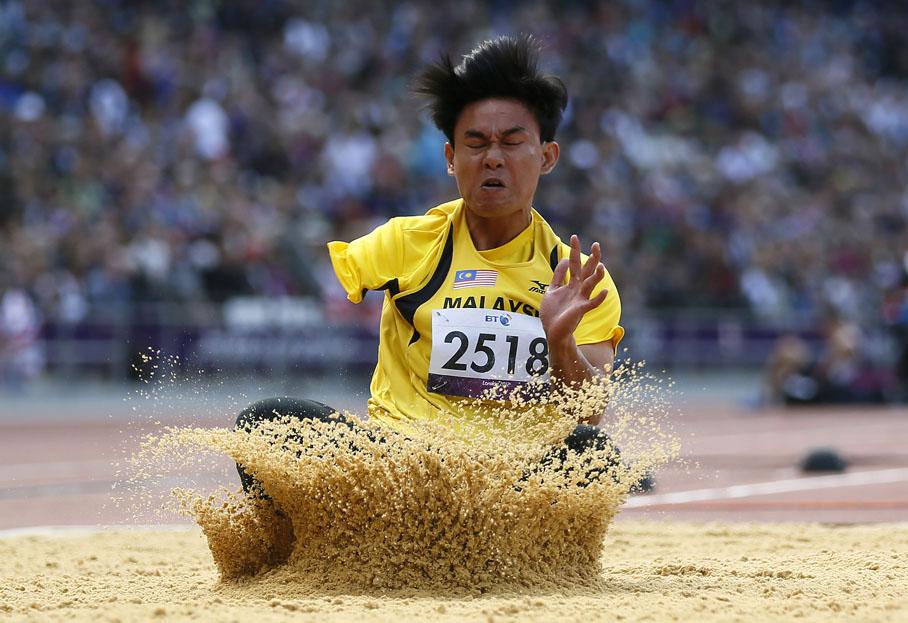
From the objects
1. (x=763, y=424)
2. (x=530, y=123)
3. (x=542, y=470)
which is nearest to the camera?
(x=542, y=470)

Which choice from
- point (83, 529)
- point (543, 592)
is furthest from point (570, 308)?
point (83, 529)

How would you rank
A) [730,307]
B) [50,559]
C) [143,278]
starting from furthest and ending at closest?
[730,307] < [143,278] < [50,559]

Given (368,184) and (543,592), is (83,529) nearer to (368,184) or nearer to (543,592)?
(543,592)

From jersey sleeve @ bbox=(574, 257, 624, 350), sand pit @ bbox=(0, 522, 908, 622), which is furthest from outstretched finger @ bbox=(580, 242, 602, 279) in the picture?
sand pit @ bbox=(0, 522, 908, 622)

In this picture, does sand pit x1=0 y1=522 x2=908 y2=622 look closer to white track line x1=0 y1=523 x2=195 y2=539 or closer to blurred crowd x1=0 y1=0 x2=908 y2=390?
white track line x1=0 y1=523 x2=195 y2=539

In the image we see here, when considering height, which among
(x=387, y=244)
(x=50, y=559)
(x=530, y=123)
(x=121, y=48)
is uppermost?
(x=121, y=48)

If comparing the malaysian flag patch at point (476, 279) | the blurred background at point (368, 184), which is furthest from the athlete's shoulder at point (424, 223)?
the blurred background at point (368, 184)

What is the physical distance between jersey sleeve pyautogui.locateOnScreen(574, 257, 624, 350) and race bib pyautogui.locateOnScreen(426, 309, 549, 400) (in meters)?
0.17

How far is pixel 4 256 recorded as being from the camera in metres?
13.9

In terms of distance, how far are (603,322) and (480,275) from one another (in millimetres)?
455

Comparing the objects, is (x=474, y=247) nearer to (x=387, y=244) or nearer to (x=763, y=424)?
(x=387, y=244)

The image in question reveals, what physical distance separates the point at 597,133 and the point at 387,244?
660 inches

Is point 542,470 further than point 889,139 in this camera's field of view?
No

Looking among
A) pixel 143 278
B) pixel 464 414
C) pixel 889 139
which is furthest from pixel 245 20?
pixel 464 414
